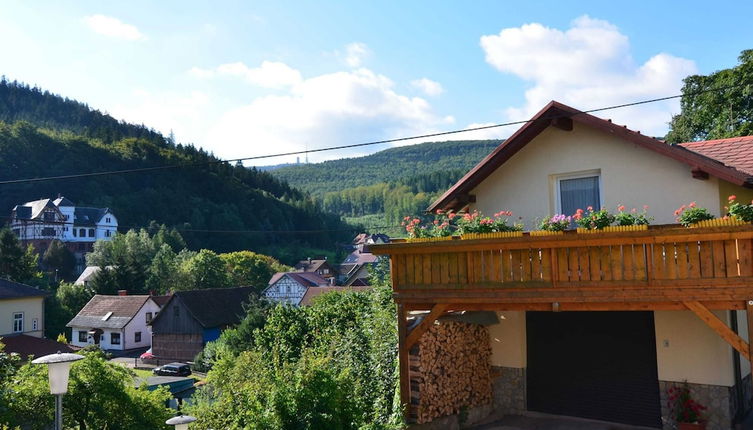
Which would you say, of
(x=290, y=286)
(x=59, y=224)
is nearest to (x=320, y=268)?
(x=290, y=286)

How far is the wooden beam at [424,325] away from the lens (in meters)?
10.1

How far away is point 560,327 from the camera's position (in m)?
11.9

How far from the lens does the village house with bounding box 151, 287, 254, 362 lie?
46.3 m

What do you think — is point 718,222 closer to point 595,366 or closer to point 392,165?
point 595,366

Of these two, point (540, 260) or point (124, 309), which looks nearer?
point (540, 260)

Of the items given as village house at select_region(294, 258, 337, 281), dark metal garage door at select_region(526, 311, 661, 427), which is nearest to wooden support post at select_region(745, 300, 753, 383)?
dark metal garage door at select_region(526, 311, 661, 427)

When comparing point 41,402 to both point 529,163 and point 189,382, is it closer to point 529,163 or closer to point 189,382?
point 529,163

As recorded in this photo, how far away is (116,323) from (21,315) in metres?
18.2

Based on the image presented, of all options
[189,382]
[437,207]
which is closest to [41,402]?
[437,207]

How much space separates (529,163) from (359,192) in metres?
164

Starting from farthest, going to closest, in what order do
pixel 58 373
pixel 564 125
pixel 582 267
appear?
pixel 564 125
pixel 582 267
pixel 58 373

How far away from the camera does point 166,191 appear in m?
130

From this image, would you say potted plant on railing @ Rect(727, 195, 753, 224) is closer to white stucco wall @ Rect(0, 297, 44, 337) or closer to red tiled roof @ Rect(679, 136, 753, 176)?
red tiled roof @ Rect(679, 136, 753, 176)

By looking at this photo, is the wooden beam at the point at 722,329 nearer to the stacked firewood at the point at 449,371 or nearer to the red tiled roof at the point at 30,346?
the stacked firewood at the point at 449,371
